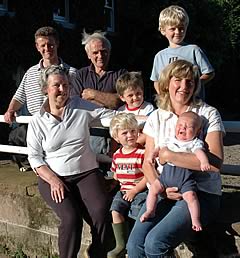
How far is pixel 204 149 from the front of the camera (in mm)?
3605

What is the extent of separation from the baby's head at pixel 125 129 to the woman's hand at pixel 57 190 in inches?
20.8

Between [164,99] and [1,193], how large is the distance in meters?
1.92

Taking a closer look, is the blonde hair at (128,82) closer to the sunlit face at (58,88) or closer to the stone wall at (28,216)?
the sunlit face at (58,88)

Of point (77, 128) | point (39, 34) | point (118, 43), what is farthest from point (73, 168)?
point (118, 43)

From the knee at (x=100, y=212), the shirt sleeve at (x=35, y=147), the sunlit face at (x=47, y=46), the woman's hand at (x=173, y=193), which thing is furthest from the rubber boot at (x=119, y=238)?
the sunlit face at (x=47, y=46)

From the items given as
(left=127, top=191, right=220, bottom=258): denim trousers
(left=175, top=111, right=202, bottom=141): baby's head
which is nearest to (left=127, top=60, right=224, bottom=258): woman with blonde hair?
(left=127, top=191, right=220, bottom=258): denim trousers

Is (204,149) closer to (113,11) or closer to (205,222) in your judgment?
(205,222)

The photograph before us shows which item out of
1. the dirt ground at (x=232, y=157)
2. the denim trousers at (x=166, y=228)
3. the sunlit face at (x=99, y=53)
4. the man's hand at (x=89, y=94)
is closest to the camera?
the denim trousers at (x=166, y=228)

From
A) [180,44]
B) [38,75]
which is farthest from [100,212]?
[38,75]

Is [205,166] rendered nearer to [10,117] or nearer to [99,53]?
[99,53]

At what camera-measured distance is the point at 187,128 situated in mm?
3590

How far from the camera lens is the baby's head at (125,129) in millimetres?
4035

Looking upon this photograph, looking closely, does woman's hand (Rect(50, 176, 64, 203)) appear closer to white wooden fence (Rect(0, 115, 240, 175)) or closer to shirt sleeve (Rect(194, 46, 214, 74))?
white wooden fence (Rect(0, 115, 240, 175))

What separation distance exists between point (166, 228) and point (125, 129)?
85 centimetres
